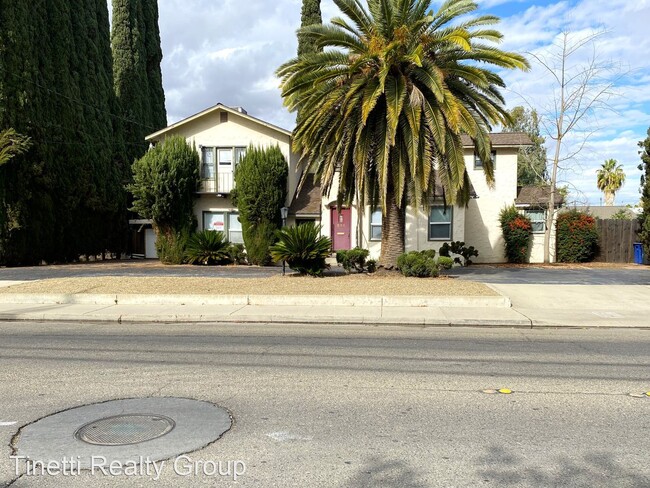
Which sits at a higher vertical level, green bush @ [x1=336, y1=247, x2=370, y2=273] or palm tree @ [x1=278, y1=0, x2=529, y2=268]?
palm tree @ [x1=278, y1=0, x2=529, y2=268]

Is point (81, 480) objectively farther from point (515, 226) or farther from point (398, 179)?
point (515, 226)

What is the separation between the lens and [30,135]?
81.9ft

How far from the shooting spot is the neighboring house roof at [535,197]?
2444 centimetres

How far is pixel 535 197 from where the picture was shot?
2516 cm

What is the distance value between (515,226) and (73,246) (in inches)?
910

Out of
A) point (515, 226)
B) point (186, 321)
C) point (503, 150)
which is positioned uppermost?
point (503, 150)

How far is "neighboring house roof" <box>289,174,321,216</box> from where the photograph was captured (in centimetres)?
2467

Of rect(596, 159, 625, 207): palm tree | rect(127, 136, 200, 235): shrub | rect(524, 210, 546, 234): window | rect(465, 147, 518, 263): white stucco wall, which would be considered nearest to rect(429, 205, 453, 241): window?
rect(465, 147, 518, 263): white stucco wall

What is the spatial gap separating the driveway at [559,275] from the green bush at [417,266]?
171 centimetres

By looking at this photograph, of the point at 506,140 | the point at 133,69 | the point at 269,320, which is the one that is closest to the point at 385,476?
the point at 269,320

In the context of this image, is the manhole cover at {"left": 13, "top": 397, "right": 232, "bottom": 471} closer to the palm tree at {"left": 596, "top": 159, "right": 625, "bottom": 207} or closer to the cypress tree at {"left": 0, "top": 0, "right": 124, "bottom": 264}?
the cypress tree at {"left": 0, "top": 0, "right": 124, "bottom": 264}

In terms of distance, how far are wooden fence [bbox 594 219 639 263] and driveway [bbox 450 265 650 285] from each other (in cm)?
302

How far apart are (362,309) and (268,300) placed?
2.40 metres

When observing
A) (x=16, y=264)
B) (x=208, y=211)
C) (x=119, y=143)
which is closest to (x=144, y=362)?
(x=208, y=211)
